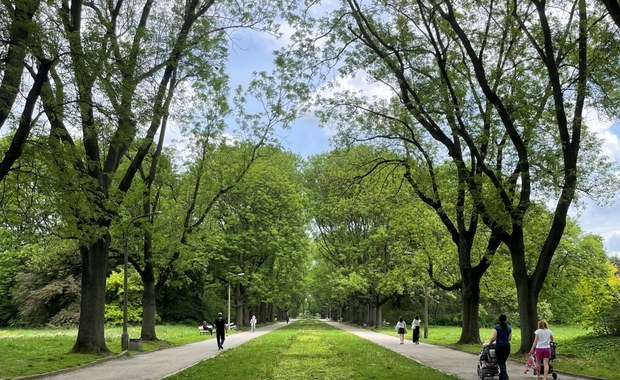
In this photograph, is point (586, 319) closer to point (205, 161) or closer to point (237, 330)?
point (205, 161)

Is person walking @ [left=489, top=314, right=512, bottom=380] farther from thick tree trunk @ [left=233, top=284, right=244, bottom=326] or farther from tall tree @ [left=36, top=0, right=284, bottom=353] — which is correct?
thick tree trunk @ [left=233, top=284, right=244, bottom=326]

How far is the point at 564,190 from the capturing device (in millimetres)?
18297

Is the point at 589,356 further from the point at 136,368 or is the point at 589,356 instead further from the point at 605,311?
the point at 136,368

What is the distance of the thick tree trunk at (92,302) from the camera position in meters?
20.6

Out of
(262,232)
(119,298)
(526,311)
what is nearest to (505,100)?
(526,311)

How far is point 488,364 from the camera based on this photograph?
13.7 meters

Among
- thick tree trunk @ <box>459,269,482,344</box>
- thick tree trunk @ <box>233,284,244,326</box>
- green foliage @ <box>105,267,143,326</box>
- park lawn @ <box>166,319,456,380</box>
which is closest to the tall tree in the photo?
park lawn @ <box>166,319,456,380</box>

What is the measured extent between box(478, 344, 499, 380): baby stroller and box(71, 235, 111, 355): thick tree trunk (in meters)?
13.6

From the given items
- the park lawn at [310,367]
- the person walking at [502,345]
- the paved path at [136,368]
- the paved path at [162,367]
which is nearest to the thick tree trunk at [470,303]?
the paved path at [162,367]

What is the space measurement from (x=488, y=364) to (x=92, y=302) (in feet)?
46.2

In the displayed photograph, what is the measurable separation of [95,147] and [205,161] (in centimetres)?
1065

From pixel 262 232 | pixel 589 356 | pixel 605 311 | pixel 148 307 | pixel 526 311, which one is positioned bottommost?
pixel 589 356

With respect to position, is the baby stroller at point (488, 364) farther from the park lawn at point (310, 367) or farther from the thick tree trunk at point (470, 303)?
the thick tree trunk at point (470, 303)

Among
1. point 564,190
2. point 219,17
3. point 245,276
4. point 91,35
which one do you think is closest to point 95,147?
point 219,17
